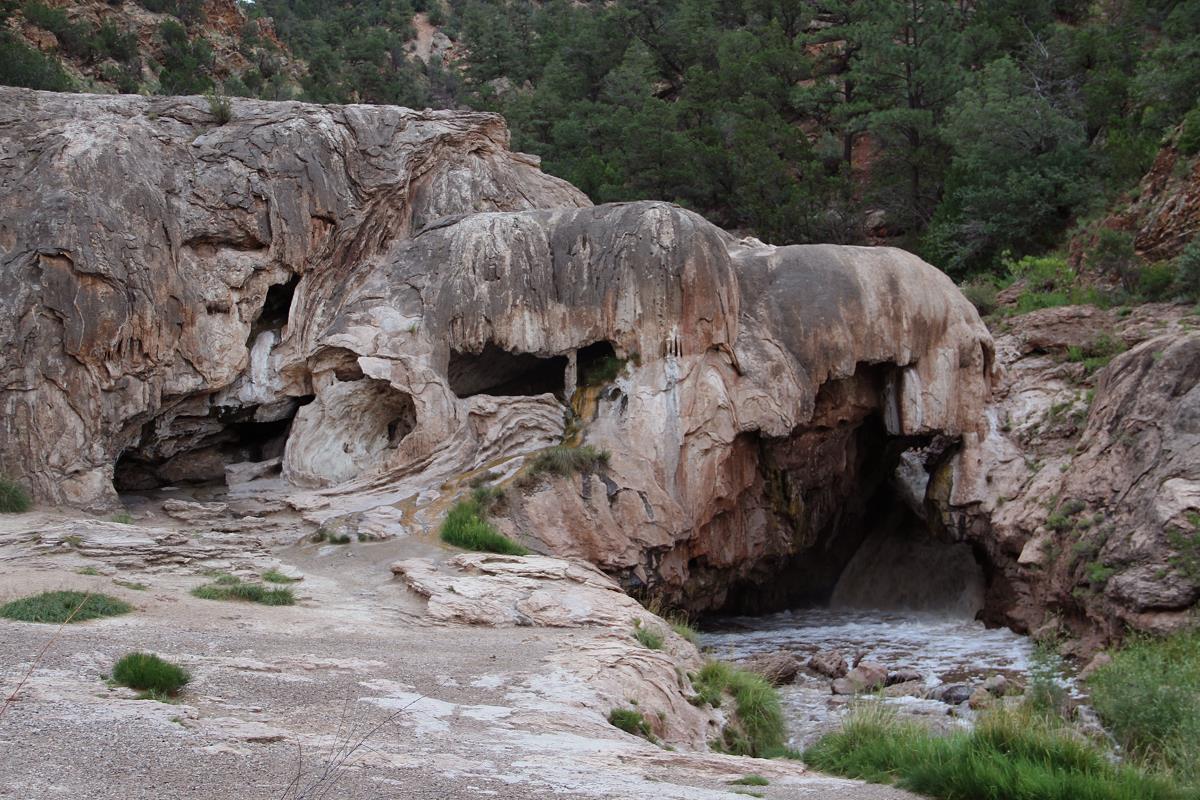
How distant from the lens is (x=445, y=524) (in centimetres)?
1658

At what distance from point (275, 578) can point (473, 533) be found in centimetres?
309

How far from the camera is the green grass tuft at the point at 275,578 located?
14008 millimetres

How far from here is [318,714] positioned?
801 cm

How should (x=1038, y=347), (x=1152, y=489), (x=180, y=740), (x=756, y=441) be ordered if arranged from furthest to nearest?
(x=1038, y=347) → (x=756, y=441) → (x=1152, y=489) → (x=180, y=740)

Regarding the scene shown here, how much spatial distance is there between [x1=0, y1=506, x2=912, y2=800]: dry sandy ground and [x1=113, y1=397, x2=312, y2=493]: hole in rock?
5559 millimetres

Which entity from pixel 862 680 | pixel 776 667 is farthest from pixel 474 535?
pixel 862 680

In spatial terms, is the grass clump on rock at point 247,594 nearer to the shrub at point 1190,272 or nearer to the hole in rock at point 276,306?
the hole in rock at point 276,306

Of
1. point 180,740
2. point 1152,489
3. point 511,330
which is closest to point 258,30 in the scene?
point 511,330

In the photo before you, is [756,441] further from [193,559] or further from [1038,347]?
[193,559]

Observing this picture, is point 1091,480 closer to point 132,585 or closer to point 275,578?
point 275,578

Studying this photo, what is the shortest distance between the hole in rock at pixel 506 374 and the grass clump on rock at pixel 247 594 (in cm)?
733

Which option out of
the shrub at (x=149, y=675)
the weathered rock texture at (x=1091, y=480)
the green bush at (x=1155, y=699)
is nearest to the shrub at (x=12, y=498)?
the shrub at (x=149, y=675)

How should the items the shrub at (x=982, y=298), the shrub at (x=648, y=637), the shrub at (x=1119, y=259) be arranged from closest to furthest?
1. the shrub at (x=648, y=637)
2. the shrub at (x=1119, y=259)
3. the shrub at (x=982, y=298)

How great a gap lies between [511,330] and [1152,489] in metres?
10.1
